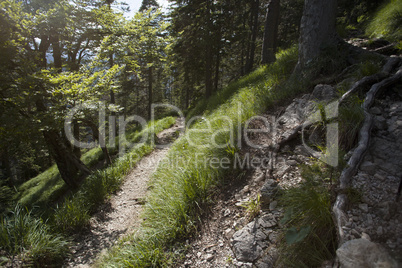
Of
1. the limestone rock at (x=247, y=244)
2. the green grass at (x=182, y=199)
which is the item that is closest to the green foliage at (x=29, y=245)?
the green grass at (x=182, y=199)

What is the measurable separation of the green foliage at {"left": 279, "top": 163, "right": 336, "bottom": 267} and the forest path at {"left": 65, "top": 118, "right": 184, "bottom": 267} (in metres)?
3.06

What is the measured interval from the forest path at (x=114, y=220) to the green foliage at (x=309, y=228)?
3062mm

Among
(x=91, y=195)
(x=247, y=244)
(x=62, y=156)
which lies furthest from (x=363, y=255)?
(x=62, y=156)

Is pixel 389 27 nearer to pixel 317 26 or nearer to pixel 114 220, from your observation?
pixel 317 26

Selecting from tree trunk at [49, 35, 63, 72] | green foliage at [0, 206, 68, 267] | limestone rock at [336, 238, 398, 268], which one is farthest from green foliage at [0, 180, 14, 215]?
limestone rock at [336, 238, 398, 268]

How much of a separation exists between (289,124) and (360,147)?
144cm

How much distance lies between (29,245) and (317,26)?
7440 mm

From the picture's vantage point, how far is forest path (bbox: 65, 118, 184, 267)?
380 cm

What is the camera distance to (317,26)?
480cm

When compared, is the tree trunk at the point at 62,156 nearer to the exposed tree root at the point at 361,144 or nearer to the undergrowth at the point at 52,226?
the undergrowth at the point at 52,226

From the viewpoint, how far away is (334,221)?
1779 millimetres

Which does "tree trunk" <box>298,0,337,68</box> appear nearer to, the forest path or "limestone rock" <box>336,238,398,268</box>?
"limestone rock" <box>336,238,398,268</box>

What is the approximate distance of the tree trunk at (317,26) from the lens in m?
4.77

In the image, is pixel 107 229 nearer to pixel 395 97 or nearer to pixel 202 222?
Answer: pixel 202 222
